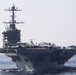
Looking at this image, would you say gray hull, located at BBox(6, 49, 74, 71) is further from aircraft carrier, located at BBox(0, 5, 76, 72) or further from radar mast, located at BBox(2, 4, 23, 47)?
radar mast, located at BBox(2, 4, 23, 47)

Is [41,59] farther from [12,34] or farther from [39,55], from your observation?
[12,34]

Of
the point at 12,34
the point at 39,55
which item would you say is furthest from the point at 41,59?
the point at 12,34

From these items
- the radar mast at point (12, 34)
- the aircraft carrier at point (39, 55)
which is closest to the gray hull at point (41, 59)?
the aircraft carrier at point (39, 55)

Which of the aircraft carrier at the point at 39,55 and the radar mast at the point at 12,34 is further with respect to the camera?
the radar mast at the point at 12,34

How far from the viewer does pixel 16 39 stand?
91.0 m

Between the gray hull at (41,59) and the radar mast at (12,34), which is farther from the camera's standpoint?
the radar mast at (12,34)

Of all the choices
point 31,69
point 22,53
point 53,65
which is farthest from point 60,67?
point 22,53

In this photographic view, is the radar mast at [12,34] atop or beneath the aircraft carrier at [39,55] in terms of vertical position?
atop

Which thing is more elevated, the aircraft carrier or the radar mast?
the radar mast

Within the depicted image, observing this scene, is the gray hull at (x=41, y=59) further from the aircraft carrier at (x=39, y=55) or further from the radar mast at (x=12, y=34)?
the radar mast at (x=12, y=34)

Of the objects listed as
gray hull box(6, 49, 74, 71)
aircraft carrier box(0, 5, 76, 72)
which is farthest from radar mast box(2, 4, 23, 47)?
gray hull box(6, 49, 74, 71)

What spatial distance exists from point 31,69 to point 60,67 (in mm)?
7982

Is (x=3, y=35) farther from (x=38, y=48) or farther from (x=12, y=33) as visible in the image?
(x=38, y=48)

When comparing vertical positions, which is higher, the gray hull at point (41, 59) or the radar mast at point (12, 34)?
the radar mast at point (12, 34)
